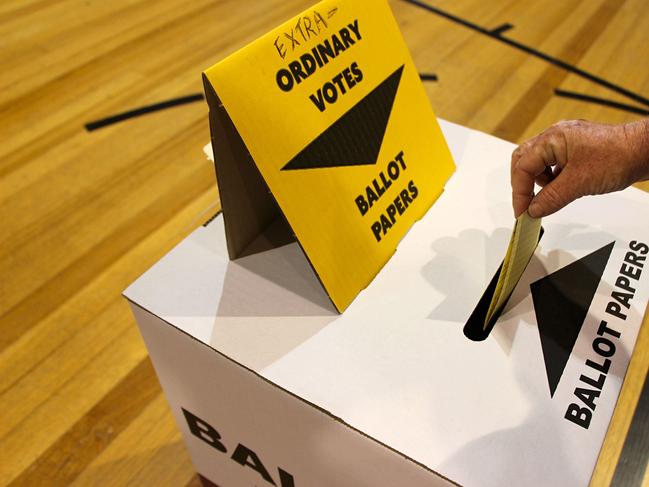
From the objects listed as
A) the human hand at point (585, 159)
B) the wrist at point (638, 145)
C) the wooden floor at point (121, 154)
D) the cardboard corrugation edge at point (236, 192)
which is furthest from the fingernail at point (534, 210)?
the wooden floor at point (121, 154)

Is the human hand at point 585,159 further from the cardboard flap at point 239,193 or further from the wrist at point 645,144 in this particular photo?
the cardboard flap at point 239,193

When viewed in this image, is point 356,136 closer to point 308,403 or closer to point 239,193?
point 239,193

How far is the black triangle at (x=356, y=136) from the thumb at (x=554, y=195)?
210 mm

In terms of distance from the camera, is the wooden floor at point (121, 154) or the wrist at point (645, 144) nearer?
the wrist at point (645, 144)

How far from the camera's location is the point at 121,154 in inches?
66.5

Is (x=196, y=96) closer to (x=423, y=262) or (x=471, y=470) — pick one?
(x=423, y=262)

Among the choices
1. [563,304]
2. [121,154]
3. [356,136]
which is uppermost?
[356,136]

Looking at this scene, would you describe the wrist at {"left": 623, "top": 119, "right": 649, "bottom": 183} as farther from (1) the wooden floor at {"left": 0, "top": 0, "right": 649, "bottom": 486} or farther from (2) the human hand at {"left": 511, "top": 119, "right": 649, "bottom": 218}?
(1) the wooden floor at {"left": 0, "top": 0, "right": 649, "bottom": 486}

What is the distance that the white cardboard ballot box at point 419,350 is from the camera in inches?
20.8

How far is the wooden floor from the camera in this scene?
109 cm

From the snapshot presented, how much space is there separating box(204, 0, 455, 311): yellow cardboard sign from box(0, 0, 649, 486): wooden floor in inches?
12.7

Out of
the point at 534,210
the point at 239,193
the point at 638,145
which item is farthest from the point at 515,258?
the point at 239,193

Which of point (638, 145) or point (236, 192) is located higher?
point (236, 192)

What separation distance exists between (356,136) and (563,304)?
331mm
